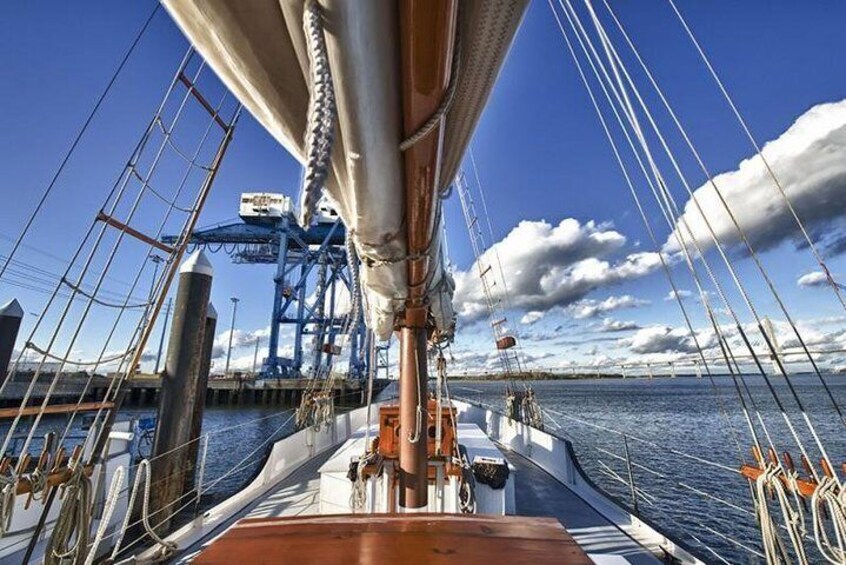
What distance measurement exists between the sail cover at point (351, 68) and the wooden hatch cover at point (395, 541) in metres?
1.28

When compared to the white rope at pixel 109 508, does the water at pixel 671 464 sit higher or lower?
lower

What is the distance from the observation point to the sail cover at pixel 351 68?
0.92m

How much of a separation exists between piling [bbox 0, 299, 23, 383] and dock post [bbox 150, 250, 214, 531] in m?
2.45

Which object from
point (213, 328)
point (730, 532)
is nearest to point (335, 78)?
point (213, 328)

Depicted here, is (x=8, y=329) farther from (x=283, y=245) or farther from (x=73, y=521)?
(x=283, y=245)

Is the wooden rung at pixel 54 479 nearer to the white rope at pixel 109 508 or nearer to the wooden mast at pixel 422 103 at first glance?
the white rope at pixel 109 508

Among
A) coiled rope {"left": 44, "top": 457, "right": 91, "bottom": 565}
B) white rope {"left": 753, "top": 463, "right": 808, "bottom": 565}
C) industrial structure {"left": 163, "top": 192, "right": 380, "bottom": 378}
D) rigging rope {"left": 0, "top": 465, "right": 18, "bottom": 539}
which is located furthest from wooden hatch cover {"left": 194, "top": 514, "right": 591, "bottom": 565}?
industrial structure {"left": 163, "top": 192, "right": 380, "bottom": 378}

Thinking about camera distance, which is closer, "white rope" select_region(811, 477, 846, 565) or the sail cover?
the sail cover

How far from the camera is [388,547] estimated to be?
1.39 meters

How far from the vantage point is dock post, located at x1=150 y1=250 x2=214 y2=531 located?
18.4 ft

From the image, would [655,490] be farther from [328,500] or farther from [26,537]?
[26,537]

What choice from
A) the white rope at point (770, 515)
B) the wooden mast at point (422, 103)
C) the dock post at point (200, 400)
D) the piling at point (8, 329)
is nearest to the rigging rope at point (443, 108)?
the wooden mast at point (422, 103)

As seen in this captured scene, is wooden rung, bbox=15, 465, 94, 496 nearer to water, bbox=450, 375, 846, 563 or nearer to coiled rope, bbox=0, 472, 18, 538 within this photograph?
coiled rope, bbox=0, 472, 18, 538

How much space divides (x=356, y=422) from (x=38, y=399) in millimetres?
28518
